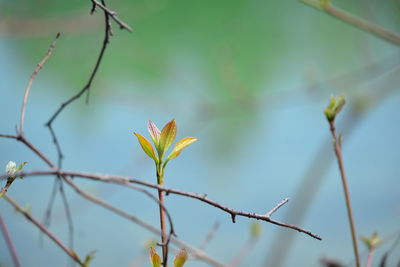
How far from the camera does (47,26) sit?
1.64m

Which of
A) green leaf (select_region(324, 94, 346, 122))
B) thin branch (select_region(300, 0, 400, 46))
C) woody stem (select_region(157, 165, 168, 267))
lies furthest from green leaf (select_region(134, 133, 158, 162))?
thin branch (select_region(300, 0, 400, 46))

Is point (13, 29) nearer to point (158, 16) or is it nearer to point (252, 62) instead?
point (158, 16)

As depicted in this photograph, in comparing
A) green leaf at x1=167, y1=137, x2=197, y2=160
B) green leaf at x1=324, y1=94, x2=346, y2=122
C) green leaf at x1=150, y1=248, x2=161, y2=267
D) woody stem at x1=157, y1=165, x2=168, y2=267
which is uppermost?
green leaf at x1=324, y1=94, x2=346, y2=122

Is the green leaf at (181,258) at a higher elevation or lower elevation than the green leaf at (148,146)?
lower

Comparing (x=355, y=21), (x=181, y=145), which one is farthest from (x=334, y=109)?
(x=355, y=21)

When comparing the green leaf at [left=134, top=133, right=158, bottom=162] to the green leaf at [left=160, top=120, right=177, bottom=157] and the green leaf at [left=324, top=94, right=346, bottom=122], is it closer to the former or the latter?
the green leaf at [left=160, top=120, right=177, bottom=157]

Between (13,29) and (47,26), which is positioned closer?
(13,29)

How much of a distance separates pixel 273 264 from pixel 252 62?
62.2 inches

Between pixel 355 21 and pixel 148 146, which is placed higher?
pixel 355 21

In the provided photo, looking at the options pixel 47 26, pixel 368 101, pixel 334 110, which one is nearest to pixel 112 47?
pixel 47 26

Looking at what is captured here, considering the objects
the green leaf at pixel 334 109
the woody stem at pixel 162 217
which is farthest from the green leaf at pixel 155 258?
the green leaf at pixel 334 109

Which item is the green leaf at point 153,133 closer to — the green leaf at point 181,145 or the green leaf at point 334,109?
the green leaf at point 181,145

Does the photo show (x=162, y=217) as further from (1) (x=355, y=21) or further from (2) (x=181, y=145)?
(1) (x=355, y=21)

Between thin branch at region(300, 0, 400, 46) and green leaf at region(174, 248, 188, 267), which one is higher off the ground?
thin branch at region(300, 0, 400, 46)
